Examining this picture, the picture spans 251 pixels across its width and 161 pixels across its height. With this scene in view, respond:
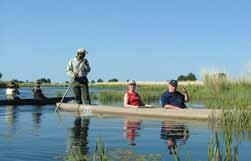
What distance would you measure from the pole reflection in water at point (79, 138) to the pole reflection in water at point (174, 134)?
1432 millimetres

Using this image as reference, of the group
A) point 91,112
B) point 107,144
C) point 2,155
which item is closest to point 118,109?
point 91,112

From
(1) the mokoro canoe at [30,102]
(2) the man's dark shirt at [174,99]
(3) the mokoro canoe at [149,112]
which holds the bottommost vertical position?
(3) the mokoro canoe at [149,112]

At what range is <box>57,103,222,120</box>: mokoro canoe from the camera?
14852 mm

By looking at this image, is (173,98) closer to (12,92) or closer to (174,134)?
(174,134)

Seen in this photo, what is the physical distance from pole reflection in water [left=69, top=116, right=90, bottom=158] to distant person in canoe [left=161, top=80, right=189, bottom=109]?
2629 millimetres

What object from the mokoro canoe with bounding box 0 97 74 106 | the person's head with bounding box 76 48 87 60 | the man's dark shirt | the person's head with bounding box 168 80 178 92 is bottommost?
the mokoro canoe with bounding box 0 97 74 106

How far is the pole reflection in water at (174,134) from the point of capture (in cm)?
995

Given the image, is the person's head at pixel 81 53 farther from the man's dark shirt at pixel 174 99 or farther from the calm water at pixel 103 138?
the calm water at pixel 103 138

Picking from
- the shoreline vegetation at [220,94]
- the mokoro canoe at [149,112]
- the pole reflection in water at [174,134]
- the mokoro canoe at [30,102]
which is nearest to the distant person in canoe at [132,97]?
the mokoro canoe at [149,112]

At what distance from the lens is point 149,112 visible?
53.6 ft

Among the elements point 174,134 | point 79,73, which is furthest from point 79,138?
point 79,73

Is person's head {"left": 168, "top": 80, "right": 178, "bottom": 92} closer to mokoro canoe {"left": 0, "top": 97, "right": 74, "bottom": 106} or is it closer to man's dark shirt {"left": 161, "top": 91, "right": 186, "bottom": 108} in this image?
man's dark shirt {"left": 161, "top": 91, "right": 186, "bottom": 108}

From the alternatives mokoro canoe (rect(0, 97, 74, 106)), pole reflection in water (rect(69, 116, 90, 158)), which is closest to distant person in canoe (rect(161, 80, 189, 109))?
pole reflection in water (rect(69, 116, 90, 158))

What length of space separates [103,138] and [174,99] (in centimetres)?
564
